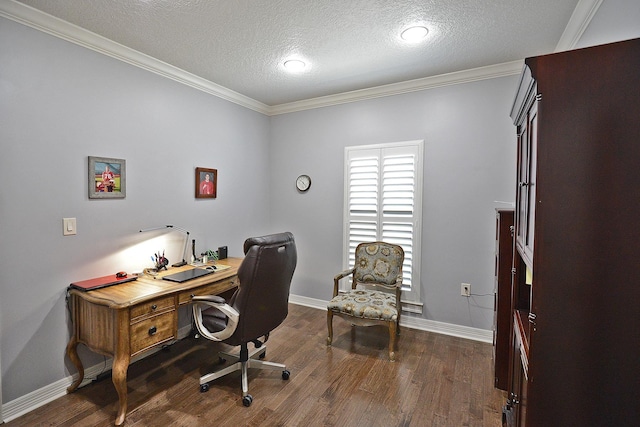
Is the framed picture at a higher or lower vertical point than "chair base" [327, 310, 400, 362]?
higher

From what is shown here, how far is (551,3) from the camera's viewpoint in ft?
6.41

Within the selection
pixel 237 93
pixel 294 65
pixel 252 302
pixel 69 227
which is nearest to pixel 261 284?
pixel 252 302

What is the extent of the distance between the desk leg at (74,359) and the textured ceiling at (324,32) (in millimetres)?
2303

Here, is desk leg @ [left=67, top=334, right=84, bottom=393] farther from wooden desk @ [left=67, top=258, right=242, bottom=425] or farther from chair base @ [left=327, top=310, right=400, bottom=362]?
chair base @ [left=327, top=310, right=400, bottom=362]

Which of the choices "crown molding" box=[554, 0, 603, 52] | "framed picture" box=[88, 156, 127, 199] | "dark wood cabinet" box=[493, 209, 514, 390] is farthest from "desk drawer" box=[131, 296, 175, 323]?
"crown molding" box=[554, 0, 603, 52]

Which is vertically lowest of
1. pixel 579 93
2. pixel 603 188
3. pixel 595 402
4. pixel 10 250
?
pixel 595 402

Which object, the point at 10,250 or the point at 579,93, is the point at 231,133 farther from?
the point at 579,93

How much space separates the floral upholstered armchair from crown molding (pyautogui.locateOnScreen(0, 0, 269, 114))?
246 cm

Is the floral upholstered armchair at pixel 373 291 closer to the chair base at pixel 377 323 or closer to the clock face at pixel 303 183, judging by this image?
the chair base at pixel 377 323

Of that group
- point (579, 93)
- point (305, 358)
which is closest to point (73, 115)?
point (305, 358)

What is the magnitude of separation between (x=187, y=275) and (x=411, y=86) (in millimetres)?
2902

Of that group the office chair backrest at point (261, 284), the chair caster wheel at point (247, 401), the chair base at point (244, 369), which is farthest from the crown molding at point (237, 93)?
the chair caster wheel at point (247, 401)

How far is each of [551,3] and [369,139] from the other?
1.93 m

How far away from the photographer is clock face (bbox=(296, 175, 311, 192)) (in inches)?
159
